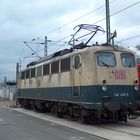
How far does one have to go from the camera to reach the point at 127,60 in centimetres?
2025

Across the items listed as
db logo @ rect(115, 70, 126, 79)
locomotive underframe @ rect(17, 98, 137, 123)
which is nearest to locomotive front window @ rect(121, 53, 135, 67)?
db logo @ rect(115, 70, 126, 79)

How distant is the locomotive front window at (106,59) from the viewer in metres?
19.5

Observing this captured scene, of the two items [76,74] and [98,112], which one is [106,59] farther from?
[98,112]

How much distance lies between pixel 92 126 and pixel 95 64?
2.77 m

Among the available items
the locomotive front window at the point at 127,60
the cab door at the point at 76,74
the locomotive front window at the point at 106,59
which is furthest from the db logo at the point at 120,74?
the cab door at the point at 76,74

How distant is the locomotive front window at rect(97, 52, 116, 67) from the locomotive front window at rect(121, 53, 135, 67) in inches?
22.7

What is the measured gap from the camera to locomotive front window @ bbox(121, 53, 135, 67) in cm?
2009

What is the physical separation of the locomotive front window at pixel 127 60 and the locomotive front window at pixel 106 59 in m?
0.58

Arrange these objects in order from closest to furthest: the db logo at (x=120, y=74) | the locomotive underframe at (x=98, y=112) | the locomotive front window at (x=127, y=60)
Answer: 1. the locomotive underframe at (x=98, y=112)
2. the db logo at (x=120, y=74)
3. the locomotive front window at (x=127, y=60)

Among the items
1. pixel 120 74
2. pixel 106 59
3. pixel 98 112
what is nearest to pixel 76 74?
pixel 106 59

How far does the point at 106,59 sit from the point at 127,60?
1.21 m

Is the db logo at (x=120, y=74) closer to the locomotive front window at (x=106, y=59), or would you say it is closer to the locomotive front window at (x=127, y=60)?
the locomotive front window at (x=106, y=59)

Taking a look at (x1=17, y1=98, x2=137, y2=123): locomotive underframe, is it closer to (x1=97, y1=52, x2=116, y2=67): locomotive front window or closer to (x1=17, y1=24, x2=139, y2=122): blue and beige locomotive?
(x1=17, y1=24, x2=139, y2=122): blue and beige locomotive

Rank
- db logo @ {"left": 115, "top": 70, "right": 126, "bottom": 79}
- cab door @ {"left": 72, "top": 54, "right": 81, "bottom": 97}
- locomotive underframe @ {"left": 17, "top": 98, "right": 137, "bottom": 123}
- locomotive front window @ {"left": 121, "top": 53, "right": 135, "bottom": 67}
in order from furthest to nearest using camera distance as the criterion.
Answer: cab door @ {"left": 72, "top": 54, "right": 81, "bottom": 97} → locomotive front window @ {"left": 121, "top": 53, "right": 135, "bottom": 67} → db logo @ {"left": 115, "top": 70, "right": 126, "bottom": 79} → locomotive underframe @ {"left": 17, "top": 98, "right": 137, "bottom": 123}
